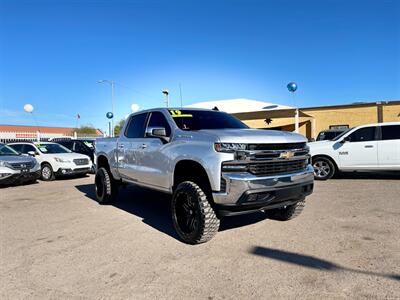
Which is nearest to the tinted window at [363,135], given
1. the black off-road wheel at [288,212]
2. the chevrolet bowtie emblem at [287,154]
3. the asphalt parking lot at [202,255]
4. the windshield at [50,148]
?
the asphalt parking lot at [202,255]

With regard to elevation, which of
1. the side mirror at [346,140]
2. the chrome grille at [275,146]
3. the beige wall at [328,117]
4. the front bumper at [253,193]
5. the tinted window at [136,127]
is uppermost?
the beige wall at [328,117]

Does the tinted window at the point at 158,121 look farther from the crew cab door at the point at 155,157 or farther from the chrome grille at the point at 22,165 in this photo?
the chrome grille at the point at 22,165

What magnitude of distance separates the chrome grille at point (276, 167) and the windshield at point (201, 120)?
1377 mm

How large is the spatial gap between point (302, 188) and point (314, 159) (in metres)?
6.30

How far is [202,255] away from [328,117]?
2424cm

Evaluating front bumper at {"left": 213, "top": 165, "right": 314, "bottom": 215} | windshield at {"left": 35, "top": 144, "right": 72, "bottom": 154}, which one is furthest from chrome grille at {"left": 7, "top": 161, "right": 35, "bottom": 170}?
front bumper at {"left": 213, "top": 165, "right": 314, "bottom": 215}

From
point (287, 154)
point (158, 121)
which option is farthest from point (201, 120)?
point (287, 154)

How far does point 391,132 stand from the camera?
31.9ft

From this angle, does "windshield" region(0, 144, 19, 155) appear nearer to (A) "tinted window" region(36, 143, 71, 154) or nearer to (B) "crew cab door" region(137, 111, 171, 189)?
(A) "tinted window" region(36, 143, 71, 154)

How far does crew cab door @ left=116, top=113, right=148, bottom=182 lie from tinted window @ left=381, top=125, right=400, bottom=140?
7520 mm

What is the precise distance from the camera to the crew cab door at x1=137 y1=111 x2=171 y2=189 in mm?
5191

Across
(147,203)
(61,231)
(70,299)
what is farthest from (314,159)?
(70,299)

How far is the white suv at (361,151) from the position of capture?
9609 millimetres

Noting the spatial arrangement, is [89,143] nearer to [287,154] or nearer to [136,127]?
[136,127]
